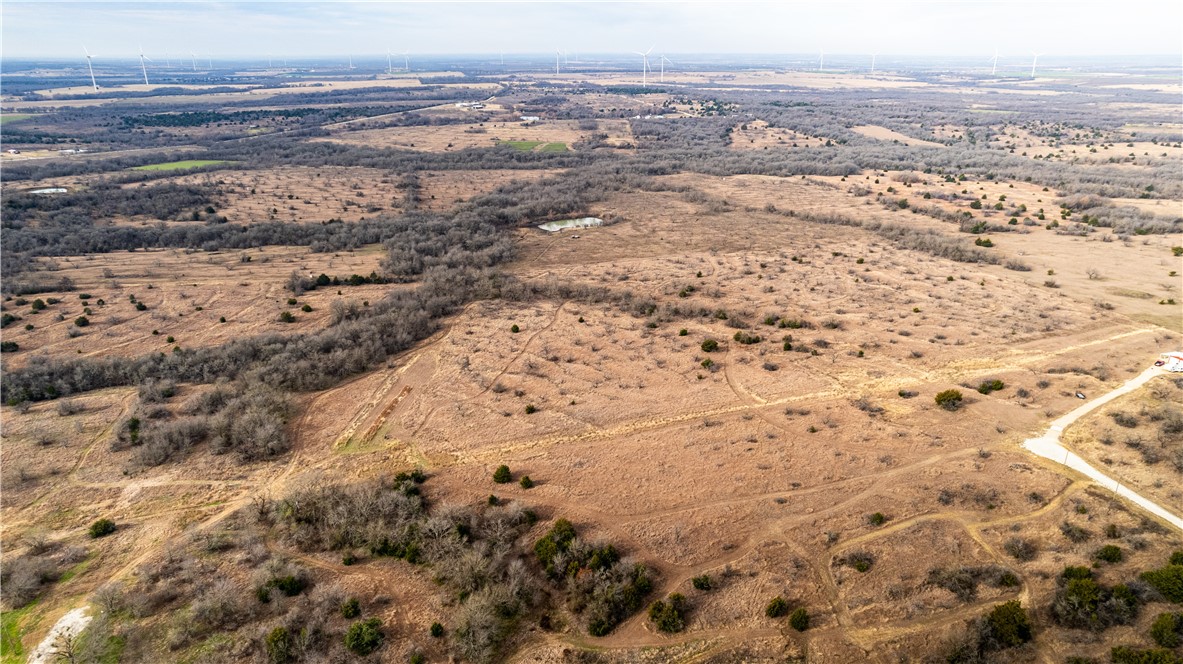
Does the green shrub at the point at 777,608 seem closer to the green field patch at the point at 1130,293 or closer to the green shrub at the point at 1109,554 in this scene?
the green shrub at the point at 1109,554

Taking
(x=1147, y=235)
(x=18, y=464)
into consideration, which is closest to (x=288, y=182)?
(x=18, y=464)

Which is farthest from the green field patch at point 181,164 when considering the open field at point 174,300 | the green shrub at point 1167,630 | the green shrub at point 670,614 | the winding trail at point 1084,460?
the green shrub at point 1167,630

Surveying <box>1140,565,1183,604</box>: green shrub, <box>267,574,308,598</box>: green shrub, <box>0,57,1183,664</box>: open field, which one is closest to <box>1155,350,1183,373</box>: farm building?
<box>0,57,1183,664</box>: open field

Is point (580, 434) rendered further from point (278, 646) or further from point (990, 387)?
point (990, 387)

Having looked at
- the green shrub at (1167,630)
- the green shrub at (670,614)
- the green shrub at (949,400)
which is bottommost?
the green shrub at (670,614)

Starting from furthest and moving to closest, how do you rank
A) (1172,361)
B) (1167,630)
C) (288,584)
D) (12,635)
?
1. (1172,361)
2. (288,584)
3. (12,635)
4. (1167,630)

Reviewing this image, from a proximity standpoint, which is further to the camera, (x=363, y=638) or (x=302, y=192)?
(x=302, y=192)

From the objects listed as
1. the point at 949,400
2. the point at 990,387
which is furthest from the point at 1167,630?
the point at 990,387
